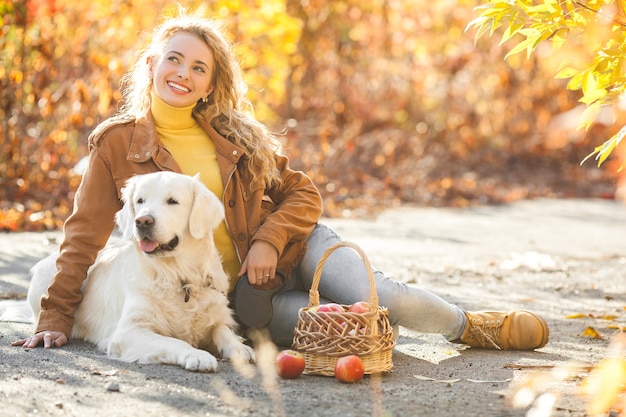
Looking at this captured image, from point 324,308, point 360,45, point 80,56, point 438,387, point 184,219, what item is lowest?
point 438,387

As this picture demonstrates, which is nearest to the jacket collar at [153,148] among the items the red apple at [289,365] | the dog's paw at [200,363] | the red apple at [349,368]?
the dog's paw at [200,363]

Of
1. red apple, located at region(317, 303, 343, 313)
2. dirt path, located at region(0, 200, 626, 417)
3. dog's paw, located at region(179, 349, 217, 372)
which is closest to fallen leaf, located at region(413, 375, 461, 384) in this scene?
dirt path, located at region(0, 200, 626, 417)

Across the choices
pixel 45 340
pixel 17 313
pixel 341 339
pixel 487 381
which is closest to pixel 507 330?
pixel 487 381

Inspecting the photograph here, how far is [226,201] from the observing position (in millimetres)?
4086

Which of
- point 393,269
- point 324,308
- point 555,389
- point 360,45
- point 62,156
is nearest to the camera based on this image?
point 555,389

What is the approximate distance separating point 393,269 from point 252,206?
2608mm

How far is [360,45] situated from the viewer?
605 inches

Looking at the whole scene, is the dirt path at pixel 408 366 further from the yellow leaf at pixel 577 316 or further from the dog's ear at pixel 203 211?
the dog's ear at pixel 203 211

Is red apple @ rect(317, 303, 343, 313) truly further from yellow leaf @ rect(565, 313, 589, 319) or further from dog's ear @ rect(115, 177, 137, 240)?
yellow leaf @ rect(565, 313, 589, 319)

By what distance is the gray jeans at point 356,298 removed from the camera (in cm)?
397

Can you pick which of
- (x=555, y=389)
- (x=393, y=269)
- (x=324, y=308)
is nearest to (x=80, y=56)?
(x=393, y=269)

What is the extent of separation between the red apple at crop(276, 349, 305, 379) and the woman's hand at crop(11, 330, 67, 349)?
3.81 feet

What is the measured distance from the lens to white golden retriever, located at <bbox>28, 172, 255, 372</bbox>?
3617 mm

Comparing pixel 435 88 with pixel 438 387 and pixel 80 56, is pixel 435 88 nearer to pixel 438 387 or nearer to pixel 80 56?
pixel 80 56
